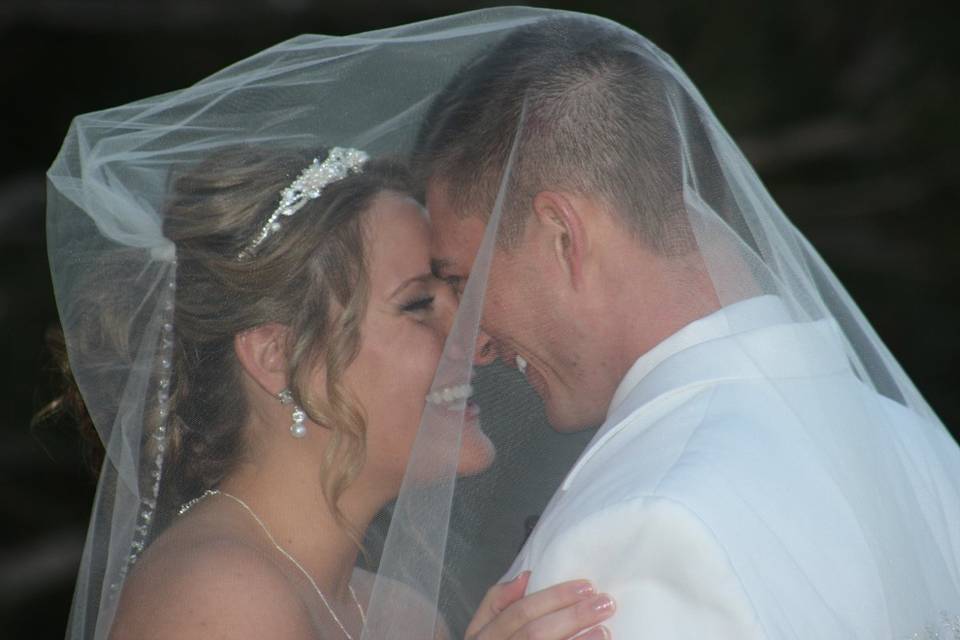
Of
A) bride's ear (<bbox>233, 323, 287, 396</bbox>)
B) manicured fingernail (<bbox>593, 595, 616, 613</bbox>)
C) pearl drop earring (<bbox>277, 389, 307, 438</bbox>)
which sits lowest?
pearl drop earring (<bbox>277, 389, 307, 438</bbox>)

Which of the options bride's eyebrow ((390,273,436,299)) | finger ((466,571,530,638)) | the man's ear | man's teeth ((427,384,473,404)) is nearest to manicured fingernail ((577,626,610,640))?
finger ((466,571,530,638))

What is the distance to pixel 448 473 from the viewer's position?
5.96ft

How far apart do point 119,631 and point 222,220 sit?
74 cm

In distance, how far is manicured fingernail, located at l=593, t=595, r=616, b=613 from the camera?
154cm

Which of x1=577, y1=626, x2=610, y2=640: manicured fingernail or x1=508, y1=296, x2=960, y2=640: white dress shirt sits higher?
x1=508, y1=296, x2=960, y2=640: white dress shirt

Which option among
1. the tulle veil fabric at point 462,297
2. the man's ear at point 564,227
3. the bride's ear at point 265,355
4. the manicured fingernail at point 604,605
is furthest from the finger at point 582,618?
the bride's ear at point 265,355

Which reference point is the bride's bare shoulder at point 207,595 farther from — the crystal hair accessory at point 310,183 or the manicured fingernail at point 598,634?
the manicured fingernail at point 598,634

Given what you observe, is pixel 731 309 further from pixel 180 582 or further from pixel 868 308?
pixel 868 308

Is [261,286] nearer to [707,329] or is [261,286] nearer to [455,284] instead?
[455,284]

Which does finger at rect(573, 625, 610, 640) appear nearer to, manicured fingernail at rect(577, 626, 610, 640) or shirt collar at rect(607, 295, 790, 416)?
manicured fingernail at rect(577, 626, 610, 640)

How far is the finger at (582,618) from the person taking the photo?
153 cm

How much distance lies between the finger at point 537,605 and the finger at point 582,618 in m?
0.01

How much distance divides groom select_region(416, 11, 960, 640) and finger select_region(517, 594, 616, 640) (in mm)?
18

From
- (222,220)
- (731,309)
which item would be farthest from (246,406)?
(731,309)
